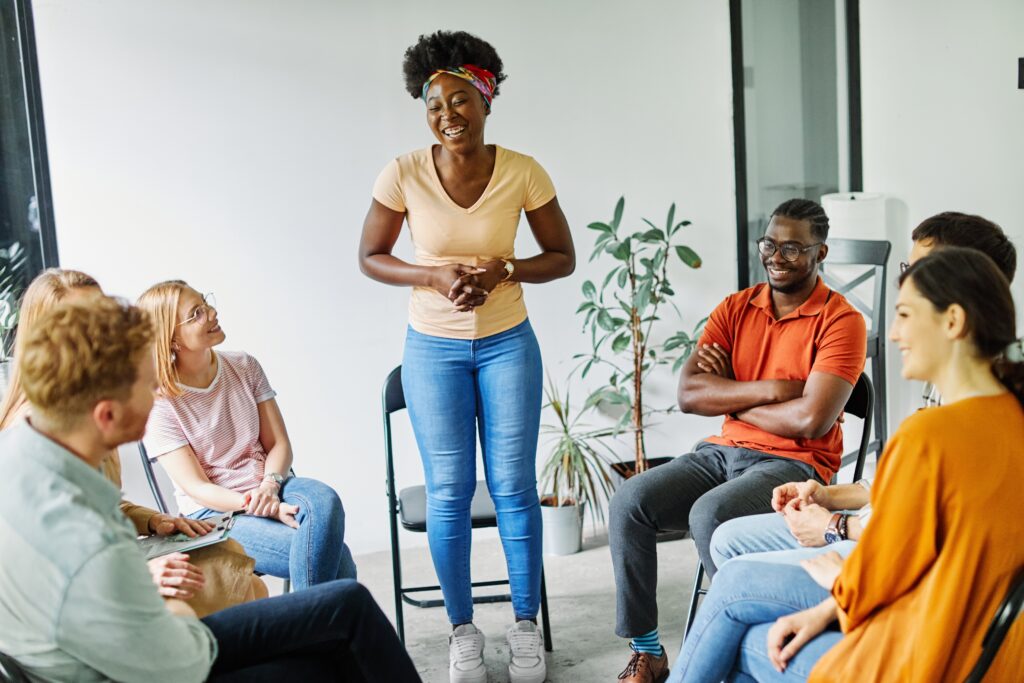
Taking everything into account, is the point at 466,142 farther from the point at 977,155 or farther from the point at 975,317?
the point at 977,155

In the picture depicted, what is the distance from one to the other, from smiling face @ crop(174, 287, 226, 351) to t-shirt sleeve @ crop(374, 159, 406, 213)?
0.54 m

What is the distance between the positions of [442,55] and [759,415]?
127 centimetres

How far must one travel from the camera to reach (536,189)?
288 centimetres

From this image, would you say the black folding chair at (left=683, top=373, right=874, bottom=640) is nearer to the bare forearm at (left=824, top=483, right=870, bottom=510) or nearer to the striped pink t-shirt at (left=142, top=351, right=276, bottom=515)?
the bare forearm at (left=824, top=483, right=870, bottom=510)

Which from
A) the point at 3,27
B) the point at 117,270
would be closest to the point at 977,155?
the point at 117,270

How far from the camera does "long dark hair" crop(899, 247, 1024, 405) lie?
5.62ft

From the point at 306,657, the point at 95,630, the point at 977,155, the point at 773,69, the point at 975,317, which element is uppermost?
the point at 773,69

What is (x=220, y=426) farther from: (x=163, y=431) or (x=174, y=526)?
(x=174, y=526)

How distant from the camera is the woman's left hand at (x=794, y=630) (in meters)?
1.83

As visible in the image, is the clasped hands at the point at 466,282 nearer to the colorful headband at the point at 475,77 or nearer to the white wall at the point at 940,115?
the colorful headband at the point at 475,77

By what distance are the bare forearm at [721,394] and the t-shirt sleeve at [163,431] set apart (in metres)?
1.36

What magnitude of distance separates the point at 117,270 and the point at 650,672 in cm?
221

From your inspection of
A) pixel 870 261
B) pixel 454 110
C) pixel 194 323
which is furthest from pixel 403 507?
pixel 870 261

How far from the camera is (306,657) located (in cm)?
195
